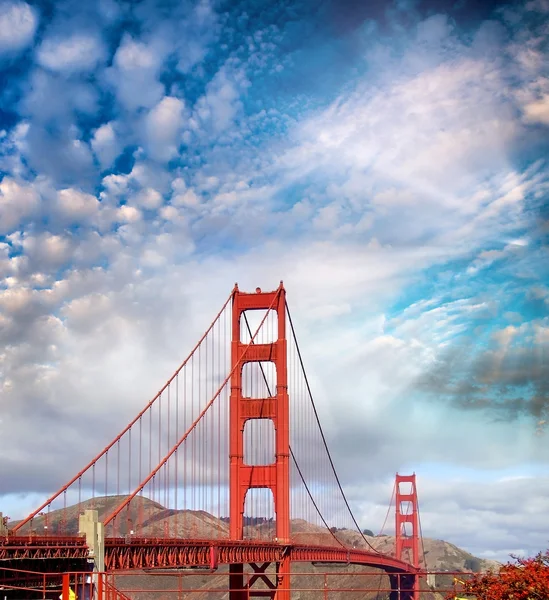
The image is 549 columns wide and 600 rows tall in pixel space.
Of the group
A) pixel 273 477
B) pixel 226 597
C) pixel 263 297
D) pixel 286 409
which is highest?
pixel 263 297

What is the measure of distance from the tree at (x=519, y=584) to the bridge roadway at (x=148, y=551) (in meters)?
13.8

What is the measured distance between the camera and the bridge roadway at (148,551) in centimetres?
3631

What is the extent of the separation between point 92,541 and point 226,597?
4319 inches

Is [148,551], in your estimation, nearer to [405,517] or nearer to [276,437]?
[276,437]

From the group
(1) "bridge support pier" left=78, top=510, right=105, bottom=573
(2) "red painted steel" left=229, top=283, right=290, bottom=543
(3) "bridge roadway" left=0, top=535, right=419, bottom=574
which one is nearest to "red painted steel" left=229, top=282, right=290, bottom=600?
(2) "red painted steel" left=229, top=283, right=290, bottom=543

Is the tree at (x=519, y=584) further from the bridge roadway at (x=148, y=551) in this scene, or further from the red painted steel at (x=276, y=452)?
the red painted steel at (x=276, y=452)

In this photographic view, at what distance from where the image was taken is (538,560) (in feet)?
120

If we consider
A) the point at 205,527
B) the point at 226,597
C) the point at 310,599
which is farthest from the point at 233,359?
the point at 205,527

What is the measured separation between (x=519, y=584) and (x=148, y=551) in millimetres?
16652

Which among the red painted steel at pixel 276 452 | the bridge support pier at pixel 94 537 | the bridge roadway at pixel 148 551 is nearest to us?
the bridge roadway at pixel 148 551

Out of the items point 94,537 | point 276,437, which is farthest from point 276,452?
point 94,537

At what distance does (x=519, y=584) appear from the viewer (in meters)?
33.6

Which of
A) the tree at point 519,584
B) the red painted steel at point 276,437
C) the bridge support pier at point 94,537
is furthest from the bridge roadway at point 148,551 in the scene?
→ the tree at point 519,584

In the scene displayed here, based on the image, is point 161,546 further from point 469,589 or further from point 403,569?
point 403,569
